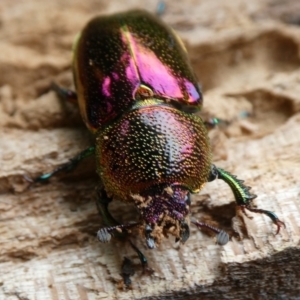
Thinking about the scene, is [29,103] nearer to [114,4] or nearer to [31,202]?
A: [31,202]

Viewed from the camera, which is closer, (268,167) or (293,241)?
(293,241)

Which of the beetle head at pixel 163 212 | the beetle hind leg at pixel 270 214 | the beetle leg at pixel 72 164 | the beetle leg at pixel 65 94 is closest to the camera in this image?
the beetle head at pixel 163 212

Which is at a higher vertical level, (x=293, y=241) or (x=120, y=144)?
(x=120, y=144)

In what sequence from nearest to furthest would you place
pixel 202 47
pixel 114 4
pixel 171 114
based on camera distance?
pixel 171 114, pixel 202 47, pixel 114 4

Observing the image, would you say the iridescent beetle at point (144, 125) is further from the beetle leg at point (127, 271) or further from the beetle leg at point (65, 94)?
the beetle leg at point (127, 271)

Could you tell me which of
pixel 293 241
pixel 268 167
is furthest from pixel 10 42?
pixel 293 241

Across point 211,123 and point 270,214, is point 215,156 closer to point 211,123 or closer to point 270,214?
point 211,123

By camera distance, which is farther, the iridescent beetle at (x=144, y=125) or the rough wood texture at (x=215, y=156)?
the rough wood texture at (x=215, y=156)

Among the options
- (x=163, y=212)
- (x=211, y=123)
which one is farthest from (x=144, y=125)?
(x=211, y=123)

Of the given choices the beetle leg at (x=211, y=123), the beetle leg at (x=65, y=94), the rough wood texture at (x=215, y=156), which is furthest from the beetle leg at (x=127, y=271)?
the beetle leg at (x=65, y=94)
